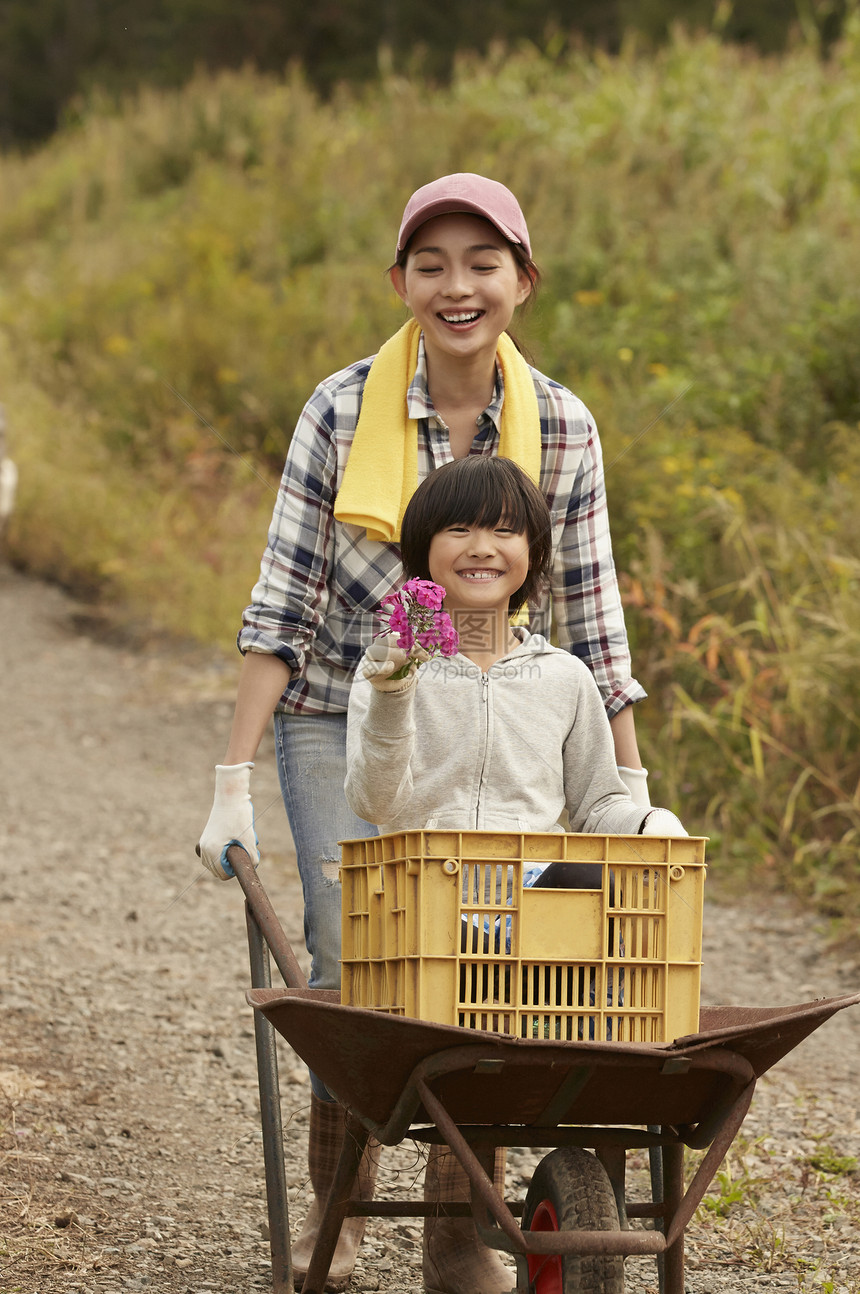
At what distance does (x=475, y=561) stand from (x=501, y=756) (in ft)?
1.12

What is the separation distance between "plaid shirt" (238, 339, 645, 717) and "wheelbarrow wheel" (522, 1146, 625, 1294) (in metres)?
0.98

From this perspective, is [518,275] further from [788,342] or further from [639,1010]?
[788,342]

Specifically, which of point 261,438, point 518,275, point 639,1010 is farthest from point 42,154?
point 639,1010

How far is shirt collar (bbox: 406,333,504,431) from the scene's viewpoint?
284cm

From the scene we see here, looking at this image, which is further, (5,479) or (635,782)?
(5,479)

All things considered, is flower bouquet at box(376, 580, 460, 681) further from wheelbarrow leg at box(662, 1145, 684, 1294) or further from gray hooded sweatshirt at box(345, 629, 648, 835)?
wheelbarrow leg at box(662, 1145, 684, 1294)

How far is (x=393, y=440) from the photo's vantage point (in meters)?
2.81

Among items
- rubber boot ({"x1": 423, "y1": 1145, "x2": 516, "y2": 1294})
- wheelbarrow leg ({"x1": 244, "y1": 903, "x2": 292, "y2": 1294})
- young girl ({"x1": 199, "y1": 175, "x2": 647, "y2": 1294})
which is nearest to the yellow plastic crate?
wheelbarrow leg ({"x1": 244, "y1": 903, "x2": 292, "y2": 1294})

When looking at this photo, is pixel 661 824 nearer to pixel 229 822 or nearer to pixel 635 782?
pixel 635 782

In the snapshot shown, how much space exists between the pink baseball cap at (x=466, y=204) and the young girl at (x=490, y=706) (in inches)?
19.5

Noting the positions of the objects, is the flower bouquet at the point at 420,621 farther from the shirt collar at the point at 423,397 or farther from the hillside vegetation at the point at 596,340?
the hillside vegetation at the point at 596,340

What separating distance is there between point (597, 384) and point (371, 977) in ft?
20.0

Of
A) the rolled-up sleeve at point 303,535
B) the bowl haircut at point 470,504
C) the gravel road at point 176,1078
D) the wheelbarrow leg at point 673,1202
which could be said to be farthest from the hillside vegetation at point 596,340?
the wheelbarrow leg at point 673,1202

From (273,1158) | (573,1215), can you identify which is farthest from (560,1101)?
(273,1158)
